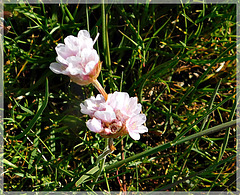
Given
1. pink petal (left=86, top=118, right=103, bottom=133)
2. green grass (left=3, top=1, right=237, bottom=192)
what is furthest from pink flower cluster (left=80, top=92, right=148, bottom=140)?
green grass (left=3, top=1, right=237, bottom=192)

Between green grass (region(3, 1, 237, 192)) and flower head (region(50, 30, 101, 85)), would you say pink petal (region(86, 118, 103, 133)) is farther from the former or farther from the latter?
green grass (region(3, 1, 237, 192))

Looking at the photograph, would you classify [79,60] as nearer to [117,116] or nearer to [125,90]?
[117,116]

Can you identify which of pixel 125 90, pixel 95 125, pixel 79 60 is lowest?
pixel 125 90

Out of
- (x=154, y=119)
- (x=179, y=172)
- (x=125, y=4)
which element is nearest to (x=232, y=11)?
(x=125, y=4)

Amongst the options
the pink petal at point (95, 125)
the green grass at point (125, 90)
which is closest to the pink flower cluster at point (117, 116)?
the pink petal at point (95, 125)

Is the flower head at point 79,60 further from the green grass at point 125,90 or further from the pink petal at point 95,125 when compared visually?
the green grass at point 125,90

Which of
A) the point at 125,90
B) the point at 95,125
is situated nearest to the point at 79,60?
the point at 95,125
